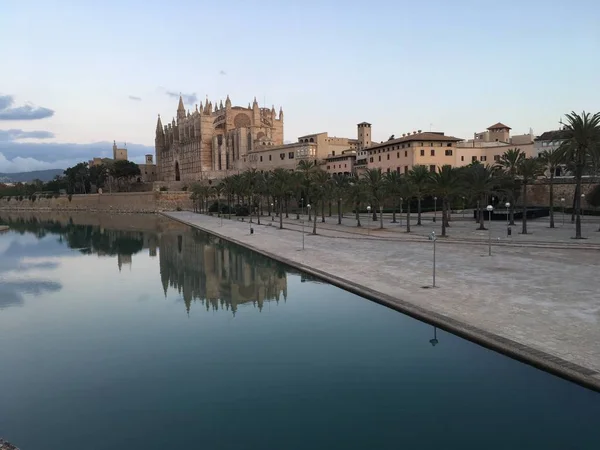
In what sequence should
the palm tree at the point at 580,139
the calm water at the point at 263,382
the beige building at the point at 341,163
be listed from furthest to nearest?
the beige building at the point at 341,163, the palm tree at the point at 580,139, the calm water at the point at 263,382

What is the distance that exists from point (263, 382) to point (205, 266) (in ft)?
57.8

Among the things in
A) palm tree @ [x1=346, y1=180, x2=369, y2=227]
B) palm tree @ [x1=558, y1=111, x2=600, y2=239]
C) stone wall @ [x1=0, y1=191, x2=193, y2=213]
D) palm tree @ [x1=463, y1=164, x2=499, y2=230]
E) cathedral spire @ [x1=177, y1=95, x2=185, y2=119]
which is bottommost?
stone wall @ [x1=0, y1=191, x2=193, y2=213]

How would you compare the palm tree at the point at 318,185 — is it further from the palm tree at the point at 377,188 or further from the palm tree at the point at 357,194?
the palm tree at the point at 377,188

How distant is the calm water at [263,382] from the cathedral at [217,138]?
3122 inches

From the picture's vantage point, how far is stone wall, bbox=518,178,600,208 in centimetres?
5256

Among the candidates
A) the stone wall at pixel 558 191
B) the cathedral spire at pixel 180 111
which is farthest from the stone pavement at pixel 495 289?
the cathedral spire at pixel 180 111

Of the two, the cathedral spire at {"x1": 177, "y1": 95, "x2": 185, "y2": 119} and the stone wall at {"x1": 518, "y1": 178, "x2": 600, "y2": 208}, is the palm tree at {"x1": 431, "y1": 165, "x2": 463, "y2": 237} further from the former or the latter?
the cathedral spire at {"x1": 177, "y1": 95, "x2": 185, "y2": 119}

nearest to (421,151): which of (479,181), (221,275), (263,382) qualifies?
(479,181)

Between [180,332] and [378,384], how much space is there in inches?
266

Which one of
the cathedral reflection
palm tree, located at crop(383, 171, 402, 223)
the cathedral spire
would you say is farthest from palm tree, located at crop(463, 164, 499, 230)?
the cathedral spire

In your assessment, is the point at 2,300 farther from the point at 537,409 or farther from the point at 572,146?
the point at 572,146

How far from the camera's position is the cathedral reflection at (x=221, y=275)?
19.1 m

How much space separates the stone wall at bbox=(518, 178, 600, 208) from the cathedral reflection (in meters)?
40.6

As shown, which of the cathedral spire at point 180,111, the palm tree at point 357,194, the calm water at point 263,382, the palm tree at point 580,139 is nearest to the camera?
the calm water at point 263,382
